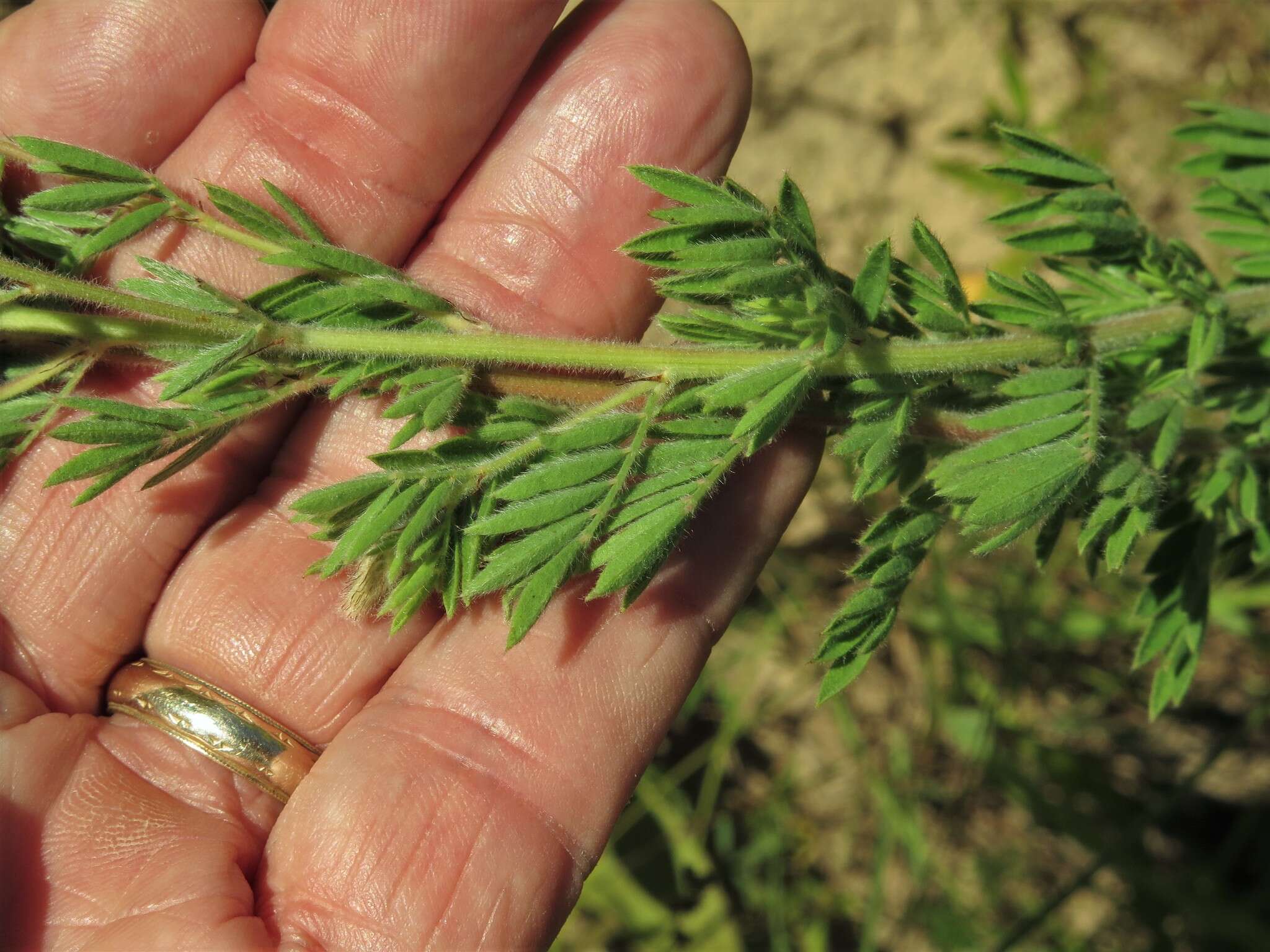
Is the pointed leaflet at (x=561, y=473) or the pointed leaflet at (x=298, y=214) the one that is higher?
the pointed leaflet at (x=298, y=214)

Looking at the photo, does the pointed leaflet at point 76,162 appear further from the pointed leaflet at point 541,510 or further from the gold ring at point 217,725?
the gold ring at point 217,725

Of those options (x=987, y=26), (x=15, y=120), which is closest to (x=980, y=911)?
(x=987, y=26)

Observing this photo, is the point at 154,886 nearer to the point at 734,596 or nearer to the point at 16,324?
the point at 16,324

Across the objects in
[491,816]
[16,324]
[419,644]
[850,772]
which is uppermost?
[16,324]

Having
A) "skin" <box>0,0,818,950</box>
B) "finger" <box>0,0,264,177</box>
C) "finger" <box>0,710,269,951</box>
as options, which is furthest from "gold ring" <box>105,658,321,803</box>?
"finger" <box>0,0,264,177</box>

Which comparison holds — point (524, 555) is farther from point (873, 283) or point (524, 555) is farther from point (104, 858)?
Answer: point (104, 858)

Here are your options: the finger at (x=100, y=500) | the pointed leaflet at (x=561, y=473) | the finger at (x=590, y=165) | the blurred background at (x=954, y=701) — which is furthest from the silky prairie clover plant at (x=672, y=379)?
the blurred background at (x=954, y=701)

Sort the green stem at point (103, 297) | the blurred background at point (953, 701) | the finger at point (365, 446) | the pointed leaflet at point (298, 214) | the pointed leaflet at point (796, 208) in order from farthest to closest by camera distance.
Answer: the blurred background at point (953, 701)
the finger at point (365, 446)
the pointed leaflet at point (298, 214)
the pointed leaflet at point (796, 208)
the green stem at point (103, 297)
